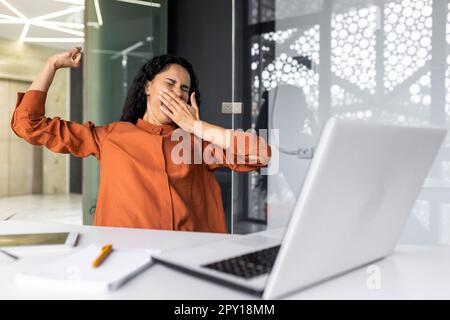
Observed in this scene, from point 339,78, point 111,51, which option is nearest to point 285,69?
point 339,78

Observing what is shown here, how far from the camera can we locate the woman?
5.35 ft

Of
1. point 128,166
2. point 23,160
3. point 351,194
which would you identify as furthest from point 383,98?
point 23,160

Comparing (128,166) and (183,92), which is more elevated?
(183,92)

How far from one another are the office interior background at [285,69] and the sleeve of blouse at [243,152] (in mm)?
696

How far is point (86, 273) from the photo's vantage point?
2.67ft

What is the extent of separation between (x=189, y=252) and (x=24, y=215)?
574 centimetres

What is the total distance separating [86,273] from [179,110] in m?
0.90

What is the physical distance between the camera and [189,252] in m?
0.95

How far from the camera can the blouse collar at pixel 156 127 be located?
69.9 inches

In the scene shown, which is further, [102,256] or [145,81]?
[145,81]

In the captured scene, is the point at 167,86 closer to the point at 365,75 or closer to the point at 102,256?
the point at 102,256

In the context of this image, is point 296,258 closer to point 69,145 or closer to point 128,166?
point 128,166

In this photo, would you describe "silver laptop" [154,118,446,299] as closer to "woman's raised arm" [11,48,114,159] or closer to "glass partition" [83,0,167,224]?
"woman's raised arm" [11,48,114,159]

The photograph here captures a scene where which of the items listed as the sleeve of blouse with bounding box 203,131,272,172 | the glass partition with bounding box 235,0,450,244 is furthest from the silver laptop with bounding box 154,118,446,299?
the glass partition with bounding box 235,0,450,244
